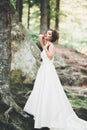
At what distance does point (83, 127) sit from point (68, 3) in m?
23.6

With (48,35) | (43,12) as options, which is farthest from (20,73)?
(43,12)

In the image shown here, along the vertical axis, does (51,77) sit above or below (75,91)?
above

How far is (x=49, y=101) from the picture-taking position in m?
7.14

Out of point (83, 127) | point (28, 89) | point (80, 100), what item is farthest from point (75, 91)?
point (83, 127)

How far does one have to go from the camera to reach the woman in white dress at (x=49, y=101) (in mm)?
7043

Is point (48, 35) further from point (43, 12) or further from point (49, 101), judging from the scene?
point (43, 12)

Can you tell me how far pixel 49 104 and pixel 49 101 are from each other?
0.07 metres

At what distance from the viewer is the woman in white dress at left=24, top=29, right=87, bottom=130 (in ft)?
23.1

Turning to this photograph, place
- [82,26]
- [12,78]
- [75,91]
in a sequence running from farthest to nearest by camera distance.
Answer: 1. [82,26]
2. [75,91]
3. [12,78]

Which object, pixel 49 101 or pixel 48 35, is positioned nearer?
pixel 49 101

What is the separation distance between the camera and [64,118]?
729 centimetres

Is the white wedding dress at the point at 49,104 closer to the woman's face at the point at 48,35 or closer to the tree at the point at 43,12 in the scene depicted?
the woman's face at the point at 48,35

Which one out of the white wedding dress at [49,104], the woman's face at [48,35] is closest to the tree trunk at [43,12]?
the woman's face at [48,35]

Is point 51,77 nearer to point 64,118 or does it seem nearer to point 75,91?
point 64,118
